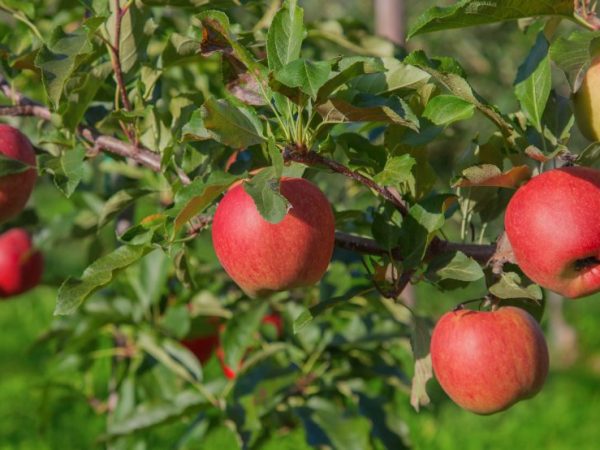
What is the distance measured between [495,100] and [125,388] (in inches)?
167

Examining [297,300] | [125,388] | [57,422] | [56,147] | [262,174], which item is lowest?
[57,422]

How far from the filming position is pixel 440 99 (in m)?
1.13

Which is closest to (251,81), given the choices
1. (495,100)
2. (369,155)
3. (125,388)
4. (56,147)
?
(369,155)

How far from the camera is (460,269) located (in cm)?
117

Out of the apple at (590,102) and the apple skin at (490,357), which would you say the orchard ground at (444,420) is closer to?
the apple skin at (490,357)

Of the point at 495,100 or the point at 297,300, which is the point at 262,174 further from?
the point at 495,100

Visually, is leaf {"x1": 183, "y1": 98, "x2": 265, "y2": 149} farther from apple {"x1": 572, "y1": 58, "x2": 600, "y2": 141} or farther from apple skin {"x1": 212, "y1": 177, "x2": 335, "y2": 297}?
apple {"x1": 572, "y1": 58, "x2": 600, "y2": 141}

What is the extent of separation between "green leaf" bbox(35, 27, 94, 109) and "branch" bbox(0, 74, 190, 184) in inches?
7.1

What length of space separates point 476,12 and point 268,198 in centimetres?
30

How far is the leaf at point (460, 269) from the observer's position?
114 cm

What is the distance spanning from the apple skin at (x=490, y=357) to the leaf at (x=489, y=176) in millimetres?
174

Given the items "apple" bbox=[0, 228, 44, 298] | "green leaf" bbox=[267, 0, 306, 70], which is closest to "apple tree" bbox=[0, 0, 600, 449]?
"green leaf" bbox=[267, 0, 306, 70]

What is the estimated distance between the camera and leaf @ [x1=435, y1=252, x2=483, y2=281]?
3.76ft

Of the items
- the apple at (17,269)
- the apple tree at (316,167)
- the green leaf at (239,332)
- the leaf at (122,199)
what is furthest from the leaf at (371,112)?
the apple at (17,269)
